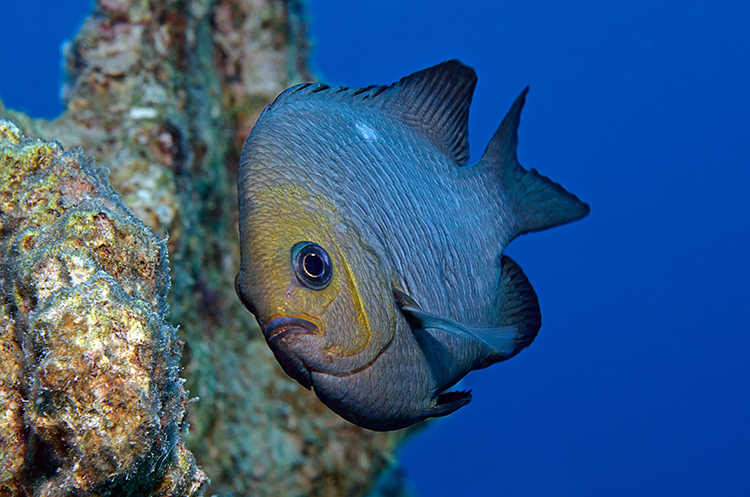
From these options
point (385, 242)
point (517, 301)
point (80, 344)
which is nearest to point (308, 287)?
point (385, 242)

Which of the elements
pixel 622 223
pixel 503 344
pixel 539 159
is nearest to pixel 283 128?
pixel 503 344

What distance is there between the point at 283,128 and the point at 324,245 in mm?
469

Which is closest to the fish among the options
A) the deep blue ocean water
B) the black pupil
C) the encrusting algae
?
the black pupil

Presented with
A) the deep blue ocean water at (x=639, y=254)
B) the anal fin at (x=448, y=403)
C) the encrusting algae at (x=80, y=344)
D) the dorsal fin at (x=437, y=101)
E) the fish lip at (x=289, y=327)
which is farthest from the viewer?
the deep blue ocean water at (x=639, y=254)

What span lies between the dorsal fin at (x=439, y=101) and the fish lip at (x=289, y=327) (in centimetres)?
106

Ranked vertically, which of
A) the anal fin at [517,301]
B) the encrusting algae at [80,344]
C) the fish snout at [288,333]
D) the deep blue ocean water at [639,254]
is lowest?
the encrusting algae at [80,344]

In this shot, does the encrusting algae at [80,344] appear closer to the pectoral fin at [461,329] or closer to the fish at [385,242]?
the fish at [385,242]

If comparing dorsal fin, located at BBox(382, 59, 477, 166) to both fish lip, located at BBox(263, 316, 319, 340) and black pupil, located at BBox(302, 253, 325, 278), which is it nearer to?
black pupil, located at BBox(302, 253, 325, 278)

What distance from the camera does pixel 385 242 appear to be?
169 cm

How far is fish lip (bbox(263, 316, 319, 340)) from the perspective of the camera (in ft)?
4.79

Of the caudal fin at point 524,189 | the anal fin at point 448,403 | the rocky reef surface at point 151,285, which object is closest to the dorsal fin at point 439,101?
the caudal fin at point 524,189

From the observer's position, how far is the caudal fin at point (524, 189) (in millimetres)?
2248

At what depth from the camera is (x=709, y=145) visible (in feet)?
272

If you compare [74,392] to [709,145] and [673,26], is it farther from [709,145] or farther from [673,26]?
[673,26]
